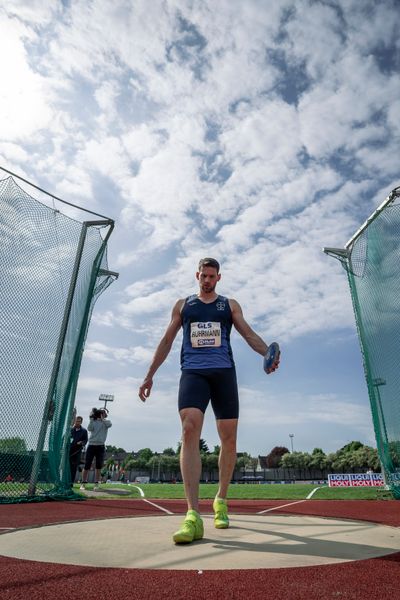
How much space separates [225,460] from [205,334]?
1032mm

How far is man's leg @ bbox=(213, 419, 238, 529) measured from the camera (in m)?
2.98

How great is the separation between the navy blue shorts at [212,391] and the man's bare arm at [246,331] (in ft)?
0.87

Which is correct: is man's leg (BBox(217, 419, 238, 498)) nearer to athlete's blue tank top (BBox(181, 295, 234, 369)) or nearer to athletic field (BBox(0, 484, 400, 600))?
athletic field (BBox(0, 484, 400, 600))

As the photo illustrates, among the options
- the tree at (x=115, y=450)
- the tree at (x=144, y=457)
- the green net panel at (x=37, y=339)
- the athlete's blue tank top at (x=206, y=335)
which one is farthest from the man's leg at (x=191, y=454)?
the tree at (x=115, y=450)

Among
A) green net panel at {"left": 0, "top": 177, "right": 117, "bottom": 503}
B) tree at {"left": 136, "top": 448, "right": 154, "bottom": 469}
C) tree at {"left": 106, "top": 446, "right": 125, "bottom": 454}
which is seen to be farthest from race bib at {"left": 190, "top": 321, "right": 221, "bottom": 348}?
tree at {"left": 106, "top": 446, "right": 125, "bottom": 454}

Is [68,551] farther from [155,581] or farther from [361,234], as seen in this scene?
[361,234]

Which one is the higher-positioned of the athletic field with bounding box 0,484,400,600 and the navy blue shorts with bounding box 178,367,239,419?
the navy blue shorts with bounding box 178,367,239,419

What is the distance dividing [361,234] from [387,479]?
4.63 m

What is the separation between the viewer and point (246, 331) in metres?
3.31

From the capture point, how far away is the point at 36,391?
582cm

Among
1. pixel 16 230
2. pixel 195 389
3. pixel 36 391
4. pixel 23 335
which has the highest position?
pixel 16 230

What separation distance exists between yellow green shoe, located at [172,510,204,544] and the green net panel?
12.6 feet

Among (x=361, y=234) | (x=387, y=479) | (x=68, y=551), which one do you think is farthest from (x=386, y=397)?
(x=68, y=551)

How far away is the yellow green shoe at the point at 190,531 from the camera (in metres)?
2.21
